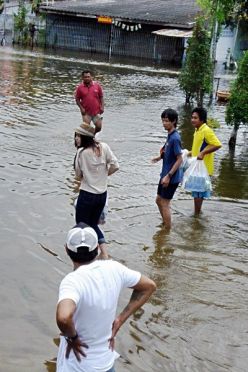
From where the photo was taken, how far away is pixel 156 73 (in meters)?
30.2

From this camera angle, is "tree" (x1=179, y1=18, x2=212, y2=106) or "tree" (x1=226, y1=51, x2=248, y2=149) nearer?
"tree" (x1=226, y1=51, x2=248, y2=149)

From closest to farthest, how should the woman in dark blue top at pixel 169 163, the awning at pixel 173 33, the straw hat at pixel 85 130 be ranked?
the straw hat at pixel 85 130 → the woman in dark blue top at pixel 169 163 → the awning at pixel 173 33

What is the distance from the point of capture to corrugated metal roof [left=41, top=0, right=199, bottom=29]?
120 ft

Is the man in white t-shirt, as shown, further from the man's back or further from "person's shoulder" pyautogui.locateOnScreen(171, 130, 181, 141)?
"person's shoulder" pyautogui.locateOnScreen(171, 130, 181, 141)

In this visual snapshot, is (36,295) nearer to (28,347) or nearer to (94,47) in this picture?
(28,347)

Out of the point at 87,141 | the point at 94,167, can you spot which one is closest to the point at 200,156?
the point at 94,167

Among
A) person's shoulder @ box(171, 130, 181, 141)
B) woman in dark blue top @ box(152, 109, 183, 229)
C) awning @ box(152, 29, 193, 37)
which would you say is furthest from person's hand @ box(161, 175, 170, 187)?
awning @ box(152, 29, 193, 37)

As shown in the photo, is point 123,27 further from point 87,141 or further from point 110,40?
point 87,141

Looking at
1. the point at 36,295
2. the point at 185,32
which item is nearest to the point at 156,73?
the point at 185,32

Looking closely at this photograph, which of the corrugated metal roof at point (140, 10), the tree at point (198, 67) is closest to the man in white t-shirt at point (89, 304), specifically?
the tree at point (198, 67)

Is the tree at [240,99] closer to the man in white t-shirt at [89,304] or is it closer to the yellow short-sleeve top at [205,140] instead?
the yellow short-sleeve top at [205,140]

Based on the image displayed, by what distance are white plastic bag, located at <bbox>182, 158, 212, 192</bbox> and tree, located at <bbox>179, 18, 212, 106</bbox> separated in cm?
1051

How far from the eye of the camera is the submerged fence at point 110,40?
38531 millimetres

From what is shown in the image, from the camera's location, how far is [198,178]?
27.5 ft
